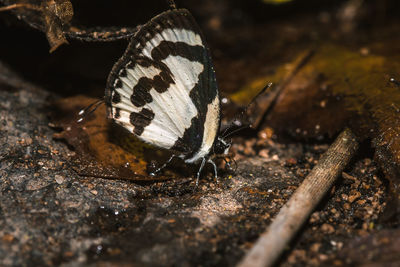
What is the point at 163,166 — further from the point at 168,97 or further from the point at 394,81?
the point at 394,81

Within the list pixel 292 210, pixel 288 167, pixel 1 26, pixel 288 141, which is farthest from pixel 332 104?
pixel 1 26

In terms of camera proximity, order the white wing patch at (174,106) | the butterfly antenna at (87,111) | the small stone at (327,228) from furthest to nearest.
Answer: the butterfly antenna at (87,111) < the white wing patch at (174,106) < the small stone at (327,228)

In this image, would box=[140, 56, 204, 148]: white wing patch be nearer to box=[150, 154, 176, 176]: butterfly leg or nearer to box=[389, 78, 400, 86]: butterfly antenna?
box=[150, 154, 176, 176]: butterfly leg

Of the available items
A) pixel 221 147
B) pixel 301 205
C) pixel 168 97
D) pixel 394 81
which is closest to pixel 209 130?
pixel 221 147

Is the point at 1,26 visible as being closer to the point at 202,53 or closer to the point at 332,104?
the point at 202,53

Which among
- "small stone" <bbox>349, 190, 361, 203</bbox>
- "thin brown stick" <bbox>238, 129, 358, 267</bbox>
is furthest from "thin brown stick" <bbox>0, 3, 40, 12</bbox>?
"small stone" <bbox>349, 190, 361, 203</bbox>

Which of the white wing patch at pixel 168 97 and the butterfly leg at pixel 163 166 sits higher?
the white wing patch at pixel 168 97

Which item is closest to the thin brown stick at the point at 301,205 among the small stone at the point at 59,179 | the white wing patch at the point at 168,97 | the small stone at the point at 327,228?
the small stone at the point at 327,228

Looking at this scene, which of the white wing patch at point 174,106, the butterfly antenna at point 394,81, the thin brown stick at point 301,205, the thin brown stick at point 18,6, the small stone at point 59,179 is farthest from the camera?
the butterfly antenna at point 394,81

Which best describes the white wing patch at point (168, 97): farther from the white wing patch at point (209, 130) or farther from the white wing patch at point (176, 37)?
the white wing patch at point (209, 130)
